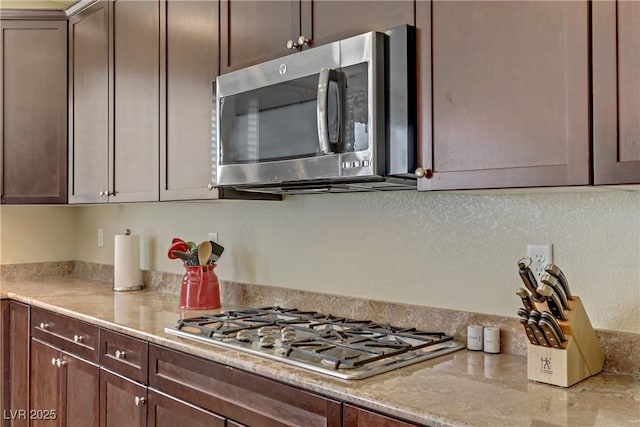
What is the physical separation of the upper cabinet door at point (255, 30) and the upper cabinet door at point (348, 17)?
6 cm

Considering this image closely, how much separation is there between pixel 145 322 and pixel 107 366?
0.80 ft

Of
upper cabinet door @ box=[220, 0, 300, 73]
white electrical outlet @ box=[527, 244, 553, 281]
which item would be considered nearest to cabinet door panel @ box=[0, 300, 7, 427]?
upper cabinet door @ box=[220, 0, 300, 73]

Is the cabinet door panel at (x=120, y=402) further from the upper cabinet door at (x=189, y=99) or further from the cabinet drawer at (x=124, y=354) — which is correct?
the upper cabinet door at (x=189, y=99)

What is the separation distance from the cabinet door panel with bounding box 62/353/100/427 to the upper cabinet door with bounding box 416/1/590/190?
5.22ft

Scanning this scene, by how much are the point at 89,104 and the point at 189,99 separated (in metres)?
1.01

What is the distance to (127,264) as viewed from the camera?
3035 mm

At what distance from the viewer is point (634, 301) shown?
1.44 meters

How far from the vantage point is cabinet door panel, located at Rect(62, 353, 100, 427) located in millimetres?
2271

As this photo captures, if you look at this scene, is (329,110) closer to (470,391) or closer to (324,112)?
(324,112)

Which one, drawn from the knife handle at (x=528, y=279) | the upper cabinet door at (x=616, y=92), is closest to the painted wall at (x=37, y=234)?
the knife handle at (x=528, y=279)

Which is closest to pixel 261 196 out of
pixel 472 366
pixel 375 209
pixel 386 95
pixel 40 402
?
pixel 375 209

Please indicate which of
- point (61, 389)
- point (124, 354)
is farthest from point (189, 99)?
point (61, 389)

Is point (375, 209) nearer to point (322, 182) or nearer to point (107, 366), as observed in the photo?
point (322, 182)

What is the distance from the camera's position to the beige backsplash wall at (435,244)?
1481mm
